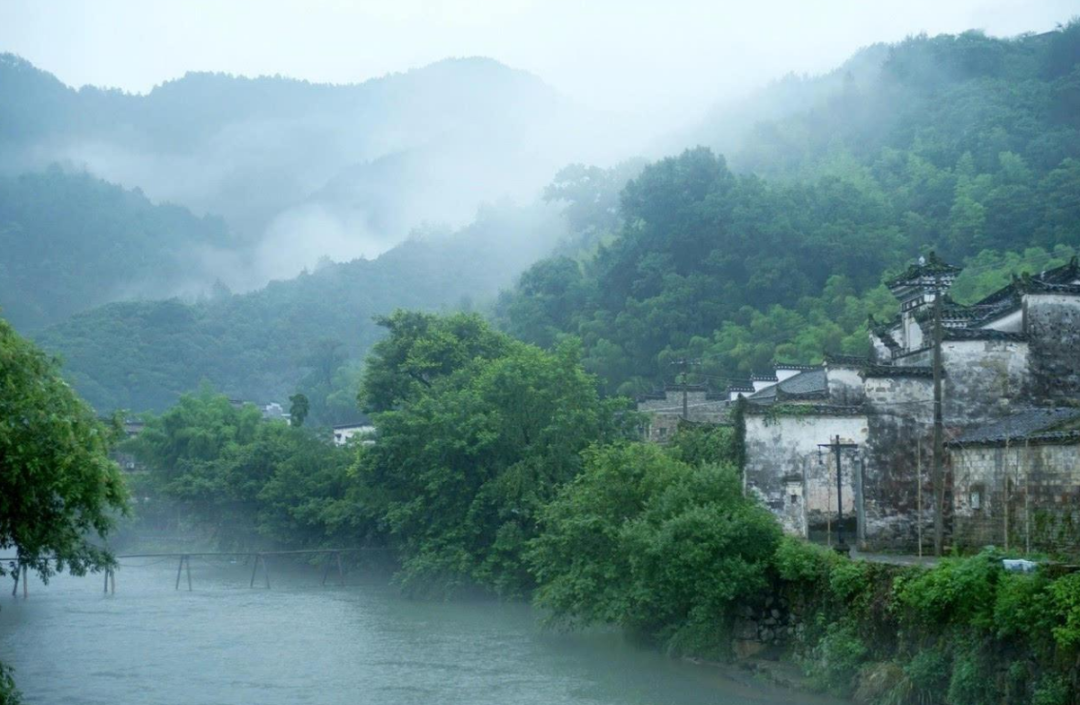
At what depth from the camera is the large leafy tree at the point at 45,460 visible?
14461 mm

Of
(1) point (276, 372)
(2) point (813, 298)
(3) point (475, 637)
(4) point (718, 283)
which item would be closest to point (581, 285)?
(4) point (718, 283)

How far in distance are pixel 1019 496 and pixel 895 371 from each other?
19.7 ft

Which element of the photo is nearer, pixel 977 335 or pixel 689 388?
pixel 977 335

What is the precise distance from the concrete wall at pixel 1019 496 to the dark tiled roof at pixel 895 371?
3032 millimetres

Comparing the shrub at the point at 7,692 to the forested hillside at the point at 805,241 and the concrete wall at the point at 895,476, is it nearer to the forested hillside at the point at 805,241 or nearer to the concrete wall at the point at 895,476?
the concrete wall at the point at 895,476

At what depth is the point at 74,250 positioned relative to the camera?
580ft

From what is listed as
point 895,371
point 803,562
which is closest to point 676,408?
point 895,371

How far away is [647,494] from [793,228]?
158ft

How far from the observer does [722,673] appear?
1081 inches

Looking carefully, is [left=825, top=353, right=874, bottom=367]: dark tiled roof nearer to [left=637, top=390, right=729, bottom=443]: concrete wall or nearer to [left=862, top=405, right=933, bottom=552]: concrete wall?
[left=862, top=405, right=933, bottom=552]: concrete wall

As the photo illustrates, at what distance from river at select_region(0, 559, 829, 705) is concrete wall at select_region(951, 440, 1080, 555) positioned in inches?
246

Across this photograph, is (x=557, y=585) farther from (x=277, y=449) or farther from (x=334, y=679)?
(x=277, y=449)

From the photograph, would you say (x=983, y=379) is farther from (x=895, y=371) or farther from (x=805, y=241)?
(x=805, y=241)

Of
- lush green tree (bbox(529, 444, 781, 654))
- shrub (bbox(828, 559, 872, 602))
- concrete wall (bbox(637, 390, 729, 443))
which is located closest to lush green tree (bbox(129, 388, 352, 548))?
concrete wall (bbox(637, 390, 729, 443))
